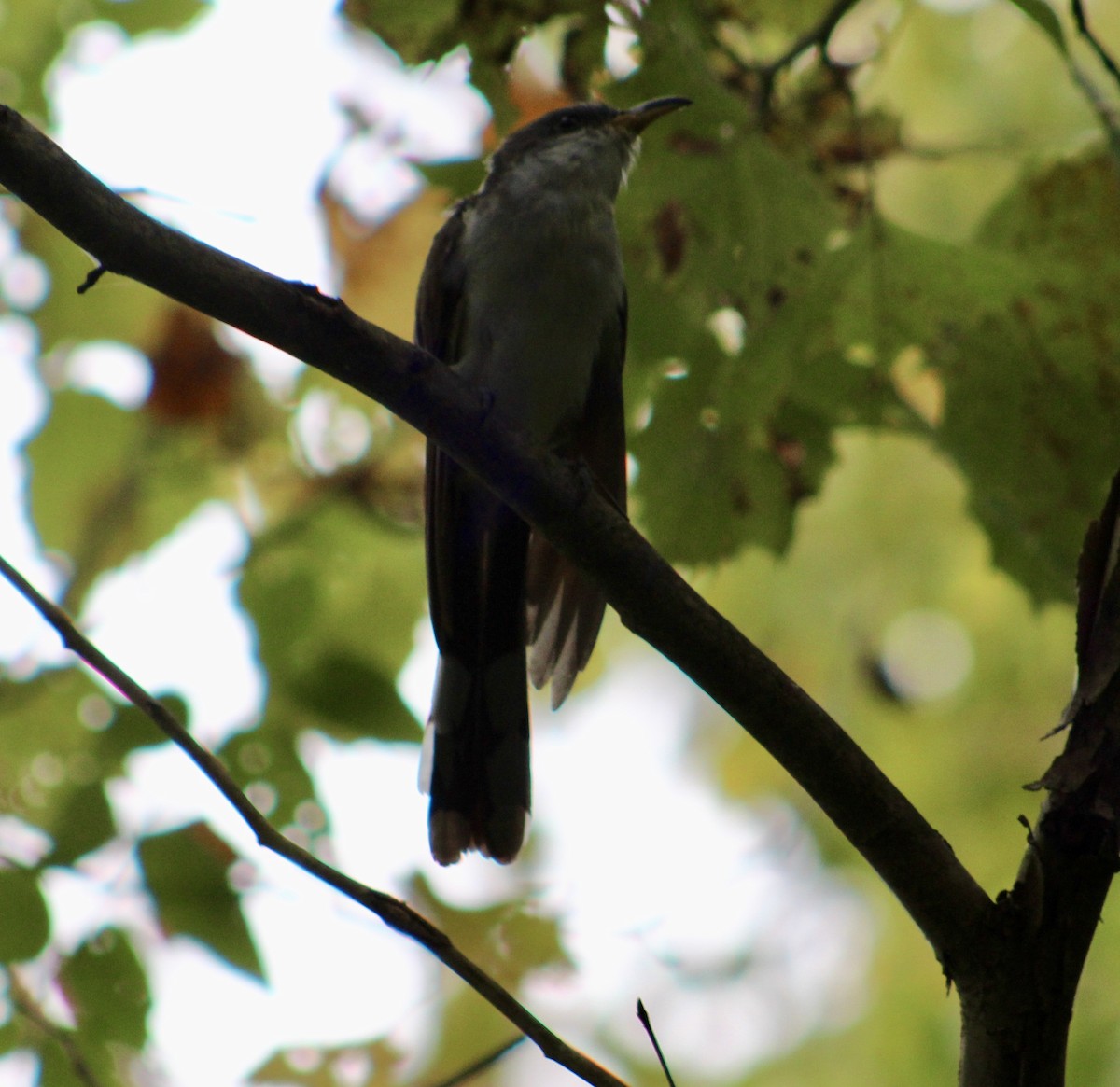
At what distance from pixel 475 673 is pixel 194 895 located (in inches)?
62.1

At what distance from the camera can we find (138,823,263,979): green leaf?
10.8ft

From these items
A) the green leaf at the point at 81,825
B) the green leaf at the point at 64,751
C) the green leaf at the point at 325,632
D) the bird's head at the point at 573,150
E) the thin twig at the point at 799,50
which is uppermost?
the bird's head at the point at 573,150

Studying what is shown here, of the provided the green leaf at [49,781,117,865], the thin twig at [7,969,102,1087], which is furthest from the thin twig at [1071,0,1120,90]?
the thin twig at [7,969,102,1087]

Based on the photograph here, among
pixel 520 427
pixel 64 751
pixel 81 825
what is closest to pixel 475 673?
pixel 520 427

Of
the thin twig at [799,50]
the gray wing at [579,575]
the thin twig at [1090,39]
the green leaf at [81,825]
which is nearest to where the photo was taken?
the thin twig at [1090,39]

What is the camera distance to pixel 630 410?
419 cm

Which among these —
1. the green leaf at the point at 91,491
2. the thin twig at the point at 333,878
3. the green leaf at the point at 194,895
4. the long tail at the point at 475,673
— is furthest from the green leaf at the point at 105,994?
the green leaf at the point at 91,491

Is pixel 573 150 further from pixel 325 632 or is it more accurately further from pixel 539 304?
pixel 325 632

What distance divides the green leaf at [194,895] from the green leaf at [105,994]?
16cm

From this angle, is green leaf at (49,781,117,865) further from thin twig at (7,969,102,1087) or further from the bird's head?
the bird's head

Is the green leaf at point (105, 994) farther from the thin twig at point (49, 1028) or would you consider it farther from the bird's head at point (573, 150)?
the bird's head at point (573, 150)

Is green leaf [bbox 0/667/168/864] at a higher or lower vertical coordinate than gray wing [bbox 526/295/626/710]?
lower

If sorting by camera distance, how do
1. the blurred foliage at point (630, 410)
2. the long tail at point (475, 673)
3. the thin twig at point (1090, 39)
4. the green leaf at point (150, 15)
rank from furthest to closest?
the green leaf at point (150, 15) → the long tail at point (475, 673) → the blurred foliage at point (630, 410) → the thin twig at point (1090, 39)

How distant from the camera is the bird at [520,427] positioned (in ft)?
14.2
